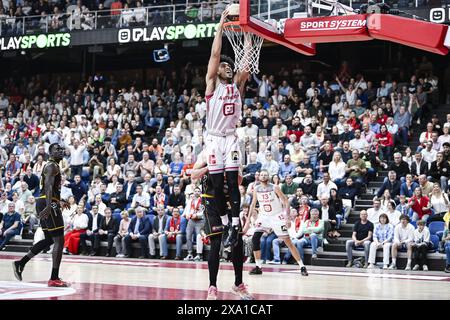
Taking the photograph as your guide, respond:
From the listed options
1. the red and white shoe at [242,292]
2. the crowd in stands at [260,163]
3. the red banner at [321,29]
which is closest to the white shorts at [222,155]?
the red and white shoe at [242,292]

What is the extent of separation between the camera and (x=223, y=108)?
26.2ft

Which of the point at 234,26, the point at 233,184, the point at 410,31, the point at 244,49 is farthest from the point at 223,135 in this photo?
the point at 410,31

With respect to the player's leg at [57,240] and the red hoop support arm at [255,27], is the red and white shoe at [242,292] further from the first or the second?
the red hoop support arm at [255,27]

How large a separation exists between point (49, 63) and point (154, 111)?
31.2ft

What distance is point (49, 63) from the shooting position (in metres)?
32.2

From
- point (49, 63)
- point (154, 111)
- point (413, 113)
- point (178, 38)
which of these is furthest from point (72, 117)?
point (413, 113)

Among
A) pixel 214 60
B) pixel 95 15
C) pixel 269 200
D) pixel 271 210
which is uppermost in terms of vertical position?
pixel 95 15

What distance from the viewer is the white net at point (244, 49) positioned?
9.34 meters

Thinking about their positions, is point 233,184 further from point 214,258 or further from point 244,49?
point 244,49

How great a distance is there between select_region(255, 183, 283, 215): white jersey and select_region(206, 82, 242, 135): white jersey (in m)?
5.91

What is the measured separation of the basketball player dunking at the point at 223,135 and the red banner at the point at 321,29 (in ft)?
20.6

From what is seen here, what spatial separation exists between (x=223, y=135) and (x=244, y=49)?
2144mm

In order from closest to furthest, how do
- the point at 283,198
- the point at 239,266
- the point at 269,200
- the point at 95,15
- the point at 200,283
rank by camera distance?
the point at 239,266 < the point at 200,283 < the point at 283,198 < the point at 269,200 < the point at 95,15

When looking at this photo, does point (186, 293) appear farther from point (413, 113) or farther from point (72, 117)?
point (72, 117)
